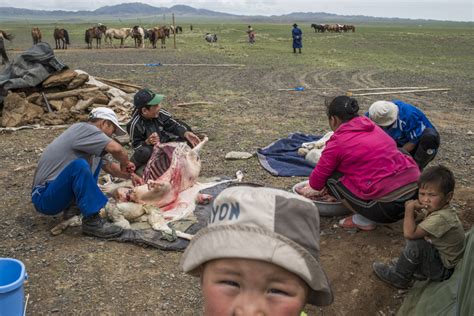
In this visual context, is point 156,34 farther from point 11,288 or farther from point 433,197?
point 11,288

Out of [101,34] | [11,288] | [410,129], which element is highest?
[101,34]

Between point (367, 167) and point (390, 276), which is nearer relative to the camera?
point (390, 276)

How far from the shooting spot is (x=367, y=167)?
135 inches

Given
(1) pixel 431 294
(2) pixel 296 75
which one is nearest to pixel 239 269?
(1) pixel 431 294

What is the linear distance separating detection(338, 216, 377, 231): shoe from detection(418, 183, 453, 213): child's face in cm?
101

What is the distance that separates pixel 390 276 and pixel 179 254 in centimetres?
159

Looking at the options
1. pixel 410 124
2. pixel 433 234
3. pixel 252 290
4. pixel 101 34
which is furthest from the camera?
pixel 101 34

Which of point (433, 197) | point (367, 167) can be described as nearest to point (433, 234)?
point (433, 197)

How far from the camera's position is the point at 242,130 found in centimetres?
693

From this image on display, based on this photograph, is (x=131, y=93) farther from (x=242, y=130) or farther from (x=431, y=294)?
(x=431, y=294)

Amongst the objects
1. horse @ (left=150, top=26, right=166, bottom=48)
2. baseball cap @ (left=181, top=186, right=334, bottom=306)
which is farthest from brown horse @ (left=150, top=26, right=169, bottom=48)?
baseball cap @ (left=181, top=186, right=334, bottom=306)

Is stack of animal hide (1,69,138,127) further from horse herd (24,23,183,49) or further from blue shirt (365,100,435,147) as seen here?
horse herd (24,23,183,49)

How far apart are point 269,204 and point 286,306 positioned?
0.24 meters

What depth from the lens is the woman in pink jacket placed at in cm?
336
